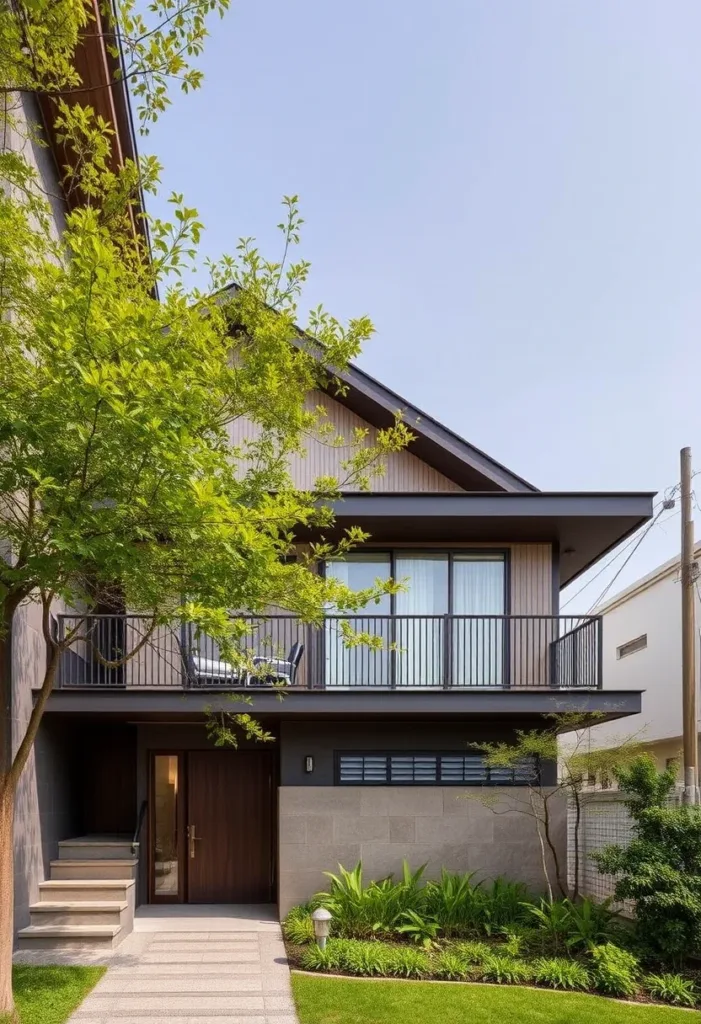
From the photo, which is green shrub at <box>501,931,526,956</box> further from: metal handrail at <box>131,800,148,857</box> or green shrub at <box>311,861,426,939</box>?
metal handrail at <box>131,800,148,857</box>

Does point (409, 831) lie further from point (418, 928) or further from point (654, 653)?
point (654, 653)

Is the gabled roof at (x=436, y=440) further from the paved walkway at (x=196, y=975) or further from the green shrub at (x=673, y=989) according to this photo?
the paved walkway at (x=196, y=975)

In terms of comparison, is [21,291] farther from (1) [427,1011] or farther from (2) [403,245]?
(2) [403,245]

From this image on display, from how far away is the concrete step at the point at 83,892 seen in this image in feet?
35.7

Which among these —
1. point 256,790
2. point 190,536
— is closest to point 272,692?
point 256,790

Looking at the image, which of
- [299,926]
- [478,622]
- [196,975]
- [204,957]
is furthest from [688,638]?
[196,975]

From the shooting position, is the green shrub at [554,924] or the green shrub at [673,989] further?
the green shrub at [554,924]

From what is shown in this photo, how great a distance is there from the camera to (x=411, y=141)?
11227 millimetres

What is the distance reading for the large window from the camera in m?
12.3

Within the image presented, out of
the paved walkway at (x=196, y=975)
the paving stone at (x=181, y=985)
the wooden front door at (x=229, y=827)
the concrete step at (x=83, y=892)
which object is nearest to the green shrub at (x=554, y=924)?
the paved walkway at (x=196, y=975)

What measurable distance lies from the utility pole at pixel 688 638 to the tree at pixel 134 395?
5.89m

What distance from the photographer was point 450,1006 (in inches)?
318

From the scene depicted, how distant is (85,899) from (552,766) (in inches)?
257

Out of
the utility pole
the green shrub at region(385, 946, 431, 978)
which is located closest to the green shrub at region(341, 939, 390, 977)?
the green shrub at region(385, 946, 431, 978)
